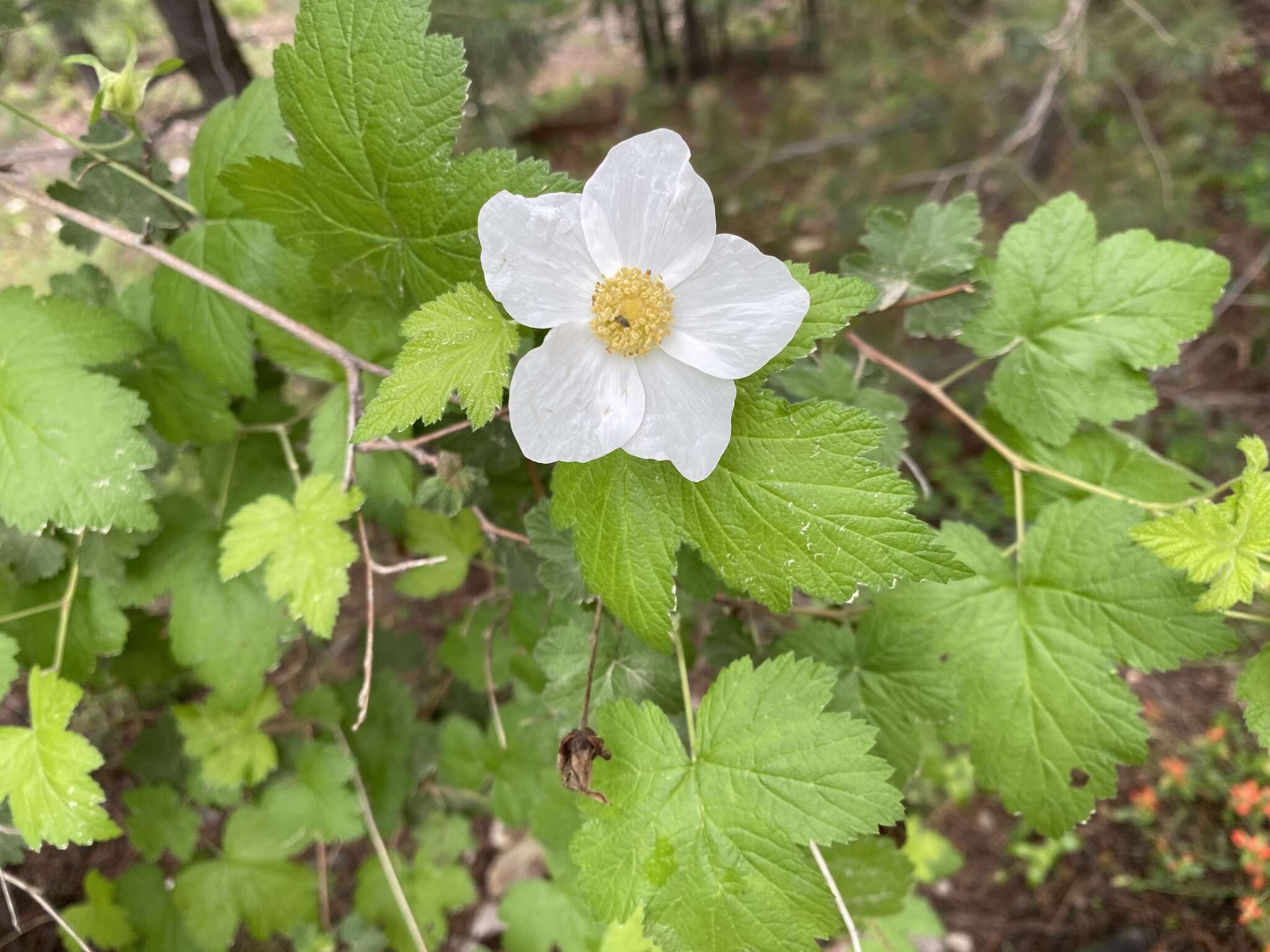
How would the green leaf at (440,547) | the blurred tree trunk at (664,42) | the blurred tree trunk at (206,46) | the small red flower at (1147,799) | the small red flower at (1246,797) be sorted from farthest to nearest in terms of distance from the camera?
the blurred tree trunk at (664,42) < the small red flower at (1147,799) < the small red flower at (1246,797) < the blurred tree trunk at (206,46) < the green leaf at (440,547)

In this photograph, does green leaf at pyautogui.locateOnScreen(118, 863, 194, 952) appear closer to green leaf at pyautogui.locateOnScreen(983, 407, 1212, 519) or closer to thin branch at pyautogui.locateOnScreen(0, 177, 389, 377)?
thin branch at pyautogui.locateOnScreen(0, 177, 389, 377)

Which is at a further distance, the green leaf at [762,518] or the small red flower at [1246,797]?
the small red flower at [1246,797]

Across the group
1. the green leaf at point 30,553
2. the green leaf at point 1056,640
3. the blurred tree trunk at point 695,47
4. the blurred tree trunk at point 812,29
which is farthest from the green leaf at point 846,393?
the blurred tree trunk at point 695,47

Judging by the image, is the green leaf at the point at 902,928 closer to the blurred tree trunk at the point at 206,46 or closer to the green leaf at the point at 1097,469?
the green leaf at the point at 1097,469

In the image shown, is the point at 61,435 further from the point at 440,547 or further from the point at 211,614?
the point at 440,547

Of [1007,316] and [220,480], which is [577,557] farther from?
[220,480]

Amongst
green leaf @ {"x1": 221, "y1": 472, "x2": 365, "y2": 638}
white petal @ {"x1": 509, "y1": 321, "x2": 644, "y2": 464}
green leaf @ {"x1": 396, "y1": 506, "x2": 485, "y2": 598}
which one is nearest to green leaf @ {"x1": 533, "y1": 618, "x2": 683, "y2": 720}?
green leaf @ {"x1": 221, "y1": 472, "x2": 365, "y2": 638}

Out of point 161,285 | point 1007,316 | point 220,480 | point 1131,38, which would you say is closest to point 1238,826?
point 1007,316
